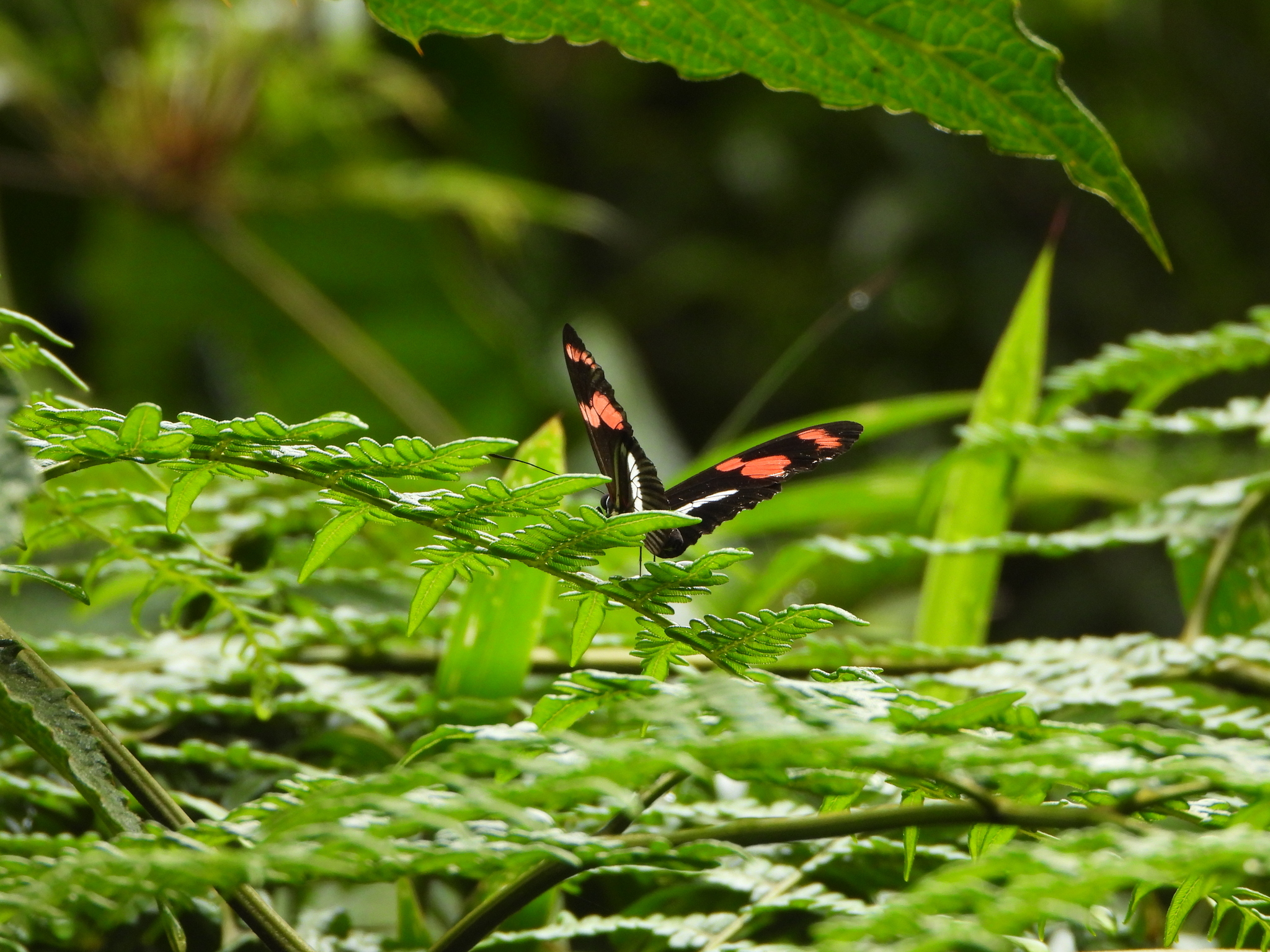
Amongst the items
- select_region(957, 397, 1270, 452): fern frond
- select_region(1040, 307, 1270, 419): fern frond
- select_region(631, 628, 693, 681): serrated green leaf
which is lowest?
select_region(631, 628, 693, 681): serrated green leaf

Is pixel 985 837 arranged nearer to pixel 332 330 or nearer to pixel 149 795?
pixel 149 795

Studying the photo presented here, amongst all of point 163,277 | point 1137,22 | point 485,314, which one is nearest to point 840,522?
point 485,314

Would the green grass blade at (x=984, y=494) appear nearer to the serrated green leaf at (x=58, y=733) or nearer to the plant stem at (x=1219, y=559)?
the plant stem at (x=1219, y=559)

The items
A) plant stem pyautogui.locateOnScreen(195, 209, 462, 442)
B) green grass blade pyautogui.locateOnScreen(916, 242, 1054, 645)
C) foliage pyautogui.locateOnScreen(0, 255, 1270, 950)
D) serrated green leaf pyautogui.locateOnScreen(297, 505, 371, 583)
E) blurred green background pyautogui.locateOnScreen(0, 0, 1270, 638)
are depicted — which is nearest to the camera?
foliage pyautogui.locateOnScreen(0, 255, 1270, 950)

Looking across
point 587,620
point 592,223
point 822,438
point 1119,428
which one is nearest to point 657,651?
point 587,620

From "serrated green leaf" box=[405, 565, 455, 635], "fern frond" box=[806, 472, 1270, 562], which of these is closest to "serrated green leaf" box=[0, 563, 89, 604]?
"serrated green leaf" box=[405, 565, 455, 635]

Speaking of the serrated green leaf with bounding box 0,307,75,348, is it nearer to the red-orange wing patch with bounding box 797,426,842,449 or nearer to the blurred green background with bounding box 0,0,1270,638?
the red-orange wing patch with bounding box 797,426,842,449

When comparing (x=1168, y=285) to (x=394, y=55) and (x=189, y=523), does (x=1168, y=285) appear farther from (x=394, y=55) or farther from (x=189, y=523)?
(x=189, y=523)

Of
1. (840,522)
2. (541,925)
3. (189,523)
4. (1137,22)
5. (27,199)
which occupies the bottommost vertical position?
(541,925)
